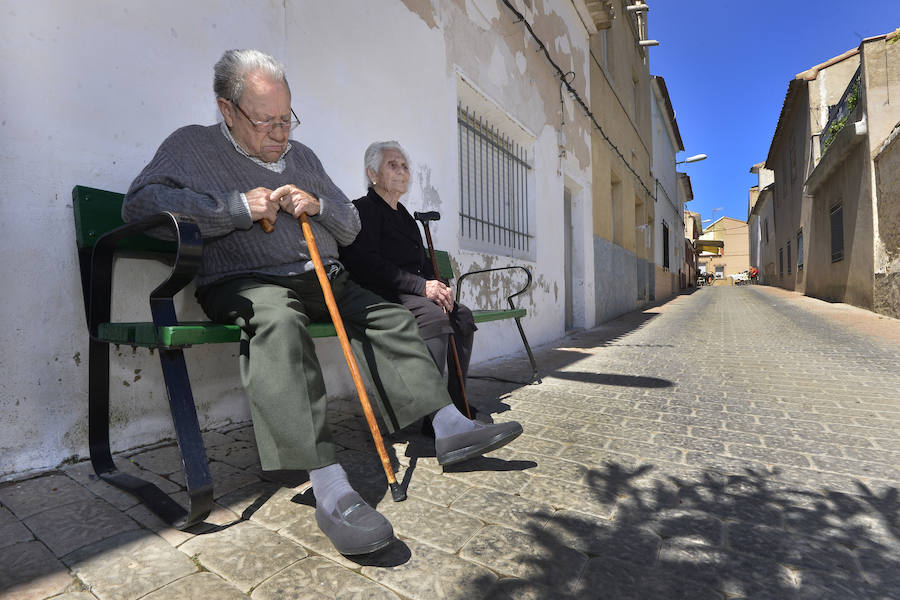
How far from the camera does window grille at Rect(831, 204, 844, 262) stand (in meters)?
11.3

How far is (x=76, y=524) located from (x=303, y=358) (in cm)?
83

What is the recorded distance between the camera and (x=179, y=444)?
1.33 metres

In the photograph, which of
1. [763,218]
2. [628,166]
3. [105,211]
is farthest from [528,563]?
[763,218]

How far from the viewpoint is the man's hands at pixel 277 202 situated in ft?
5.32

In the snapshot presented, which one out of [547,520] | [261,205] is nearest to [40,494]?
[261,205]

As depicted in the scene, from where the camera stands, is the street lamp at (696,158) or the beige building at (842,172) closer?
the beige building at (842,172)

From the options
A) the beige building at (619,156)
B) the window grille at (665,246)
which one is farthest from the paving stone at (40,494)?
the window grille at (665,246)

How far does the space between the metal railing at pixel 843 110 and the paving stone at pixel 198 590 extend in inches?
540

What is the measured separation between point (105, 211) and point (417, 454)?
159 cm

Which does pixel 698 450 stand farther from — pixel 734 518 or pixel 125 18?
pixel 125 18

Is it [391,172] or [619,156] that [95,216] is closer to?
[391,172]

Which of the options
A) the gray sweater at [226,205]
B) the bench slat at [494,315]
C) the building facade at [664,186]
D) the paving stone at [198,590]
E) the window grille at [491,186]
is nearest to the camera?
the paving stone at [198,590]

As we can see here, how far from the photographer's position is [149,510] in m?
1.48

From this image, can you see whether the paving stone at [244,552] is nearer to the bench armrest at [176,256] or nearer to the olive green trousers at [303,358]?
the olive green trousers at [303,358]
